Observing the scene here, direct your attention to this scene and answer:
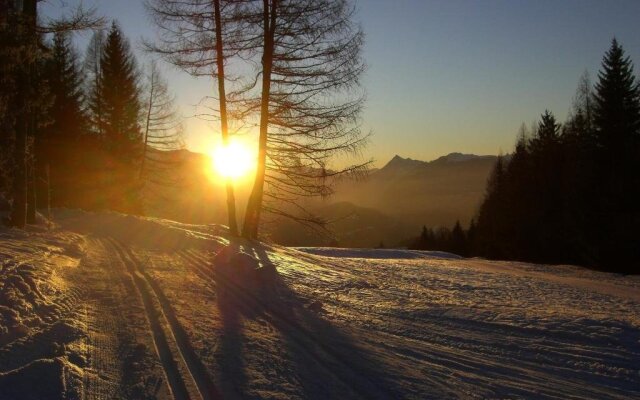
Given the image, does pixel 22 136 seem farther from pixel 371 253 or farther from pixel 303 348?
pixel 303 348

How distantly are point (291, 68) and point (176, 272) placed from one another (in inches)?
311

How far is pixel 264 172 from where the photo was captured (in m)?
15.8

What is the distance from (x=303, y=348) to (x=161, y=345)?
1.47 metres

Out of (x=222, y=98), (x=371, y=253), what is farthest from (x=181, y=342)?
(x=371, y=253)

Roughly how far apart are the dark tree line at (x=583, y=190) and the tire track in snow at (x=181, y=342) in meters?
25.2

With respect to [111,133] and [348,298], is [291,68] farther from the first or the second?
[111,133]

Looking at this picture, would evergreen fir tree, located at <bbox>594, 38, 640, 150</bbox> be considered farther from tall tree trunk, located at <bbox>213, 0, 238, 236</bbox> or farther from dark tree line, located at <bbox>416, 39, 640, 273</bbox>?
tall tree trunk, located at <bbox>213, 0, 238, 236</bbox>

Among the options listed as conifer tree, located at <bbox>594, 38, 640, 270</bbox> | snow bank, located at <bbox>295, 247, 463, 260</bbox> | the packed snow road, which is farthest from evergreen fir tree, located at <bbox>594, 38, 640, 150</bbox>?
the packed snow road

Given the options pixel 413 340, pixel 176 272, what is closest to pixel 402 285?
pixel 413 340

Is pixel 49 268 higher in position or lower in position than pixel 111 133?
lower

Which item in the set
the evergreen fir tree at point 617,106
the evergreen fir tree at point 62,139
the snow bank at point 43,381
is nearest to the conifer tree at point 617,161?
the evergreen fir tree at point 617,106

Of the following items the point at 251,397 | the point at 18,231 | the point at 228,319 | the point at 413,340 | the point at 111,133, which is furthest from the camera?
the point at 111,133

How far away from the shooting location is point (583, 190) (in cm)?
3194

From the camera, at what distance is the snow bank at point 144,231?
13116 mm
